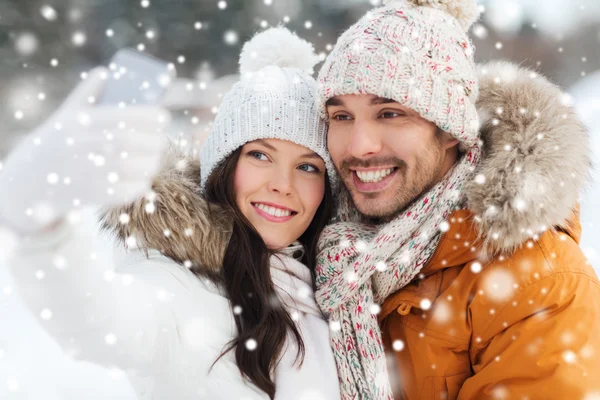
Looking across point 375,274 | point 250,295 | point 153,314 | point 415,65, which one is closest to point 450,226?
point 375,274

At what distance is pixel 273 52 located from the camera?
2408 millimetres

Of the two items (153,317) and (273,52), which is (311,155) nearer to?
(273,52)

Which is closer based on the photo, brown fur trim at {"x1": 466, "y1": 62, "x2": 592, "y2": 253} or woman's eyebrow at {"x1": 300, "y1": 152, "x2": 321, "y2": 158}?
brown fur trim at {"x1": 466, "y1": 62, "x2": 592, "y2": 253}

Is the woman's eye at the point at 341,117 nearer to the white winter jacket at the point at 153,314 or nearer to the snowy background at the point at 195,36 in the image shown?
the white winter jacket at the point at 153,314

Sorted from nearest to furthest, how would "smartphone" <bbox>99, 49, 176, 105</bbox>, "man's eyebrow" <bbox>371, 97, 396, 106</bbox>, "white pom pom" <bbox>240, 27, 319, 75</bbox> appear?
"smartphone" <bbox>99, 49, 176, 105</bbox>
"man's eyebrow" <bbox>371, 97, 396, 106</bbox>
"white pom pom" <bbox>240, 27, 319, 75</bbox>

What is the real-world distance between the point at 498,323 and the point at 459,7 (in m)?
1.26

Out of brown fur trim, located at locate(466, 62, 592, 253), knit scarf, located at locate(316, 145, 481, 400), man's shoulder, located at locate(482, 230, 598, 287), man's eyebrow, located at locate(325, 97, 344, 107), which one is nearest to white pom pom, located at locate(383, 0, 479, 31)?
brown fur trim, located at locate(466, 62, 592, 253)

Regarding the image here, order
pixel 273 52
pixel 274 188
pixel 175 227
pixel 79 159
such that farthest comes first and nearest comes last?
pixel 273 52 → pixel 274 188 → pixel 175 227 → pixel 79 159

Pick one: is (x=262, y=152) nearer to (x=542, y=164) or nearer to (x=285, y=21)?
(x=542, y=164)

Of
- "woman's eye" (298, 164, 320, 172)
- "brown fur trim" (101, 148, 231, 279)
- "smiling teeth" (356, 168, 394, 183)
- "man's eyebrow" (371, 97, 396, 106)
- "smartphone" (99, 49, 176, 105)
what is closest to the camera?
"smartphone" (99, 49, 176, 105)

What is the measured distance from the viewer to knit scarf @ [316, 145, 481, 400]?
198 cm

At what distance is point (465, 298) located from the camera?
1.87 meters

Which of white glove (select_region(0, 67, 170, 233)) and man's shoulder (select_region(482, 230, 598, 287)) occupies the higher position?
white glove (select_region(0, 67, 170, 233))

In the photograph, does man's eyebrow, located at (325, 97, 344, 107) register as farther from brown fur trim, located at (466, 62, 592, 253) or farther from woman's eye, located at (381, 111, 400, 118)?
brown fur trim, located at (466, 62, 592, 253)
